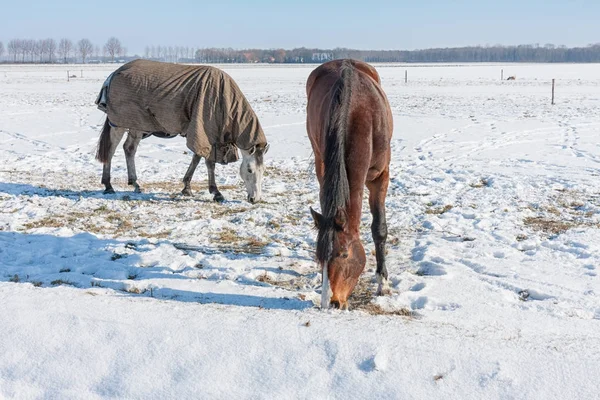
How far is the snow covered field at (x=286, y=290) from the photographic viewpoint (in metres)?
2.99

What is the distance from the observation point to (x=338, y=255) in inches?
136

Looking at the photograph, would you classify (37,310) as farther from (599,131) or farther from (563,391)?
(599,131)

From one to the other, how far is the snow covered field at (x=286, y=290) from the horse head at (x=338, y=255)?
0.59ft

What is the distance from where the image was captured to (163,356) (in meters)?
3.15

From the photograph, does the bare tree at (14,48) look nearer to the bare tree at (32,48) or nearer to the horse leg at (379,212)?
the bare tree at (32,48)

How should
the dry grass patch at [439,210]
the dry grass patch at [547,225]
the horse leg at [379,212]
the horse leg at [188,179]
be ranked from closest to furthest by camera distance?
the horse leg at [379,212] → the dry grass patch at [547,225] → the dry grass patch at [439,210] → the horse leg at [188,179]

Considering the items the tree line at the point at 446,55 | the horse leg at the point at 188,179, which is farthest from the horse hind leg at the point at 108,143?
the tree line at the point at 446,55

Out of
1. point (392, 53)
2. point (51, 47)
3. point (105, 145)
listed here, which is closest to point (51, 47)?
point (51, 47)

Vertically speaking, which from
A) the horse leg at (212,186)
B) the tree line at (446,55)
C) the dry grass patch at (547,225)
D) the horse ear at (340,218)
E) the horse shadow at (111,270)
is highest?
Answer: the tree line at (446,55)

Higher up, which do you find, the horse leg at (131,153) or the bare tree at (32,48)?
the bare tree at (32,48)

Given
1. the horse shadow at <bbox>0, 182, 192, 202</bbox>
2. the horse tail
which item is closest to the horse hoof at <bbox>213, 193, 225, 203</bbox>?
the horse shadow at <bbox>0, 182, 192, 202</bbox>

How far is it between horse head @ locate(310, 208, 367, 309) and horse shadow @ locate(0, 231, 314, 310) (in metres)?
0.42

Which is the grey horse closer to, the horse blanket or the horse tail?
the horse blanket

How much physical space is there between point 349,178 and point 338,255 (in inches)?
23.8
